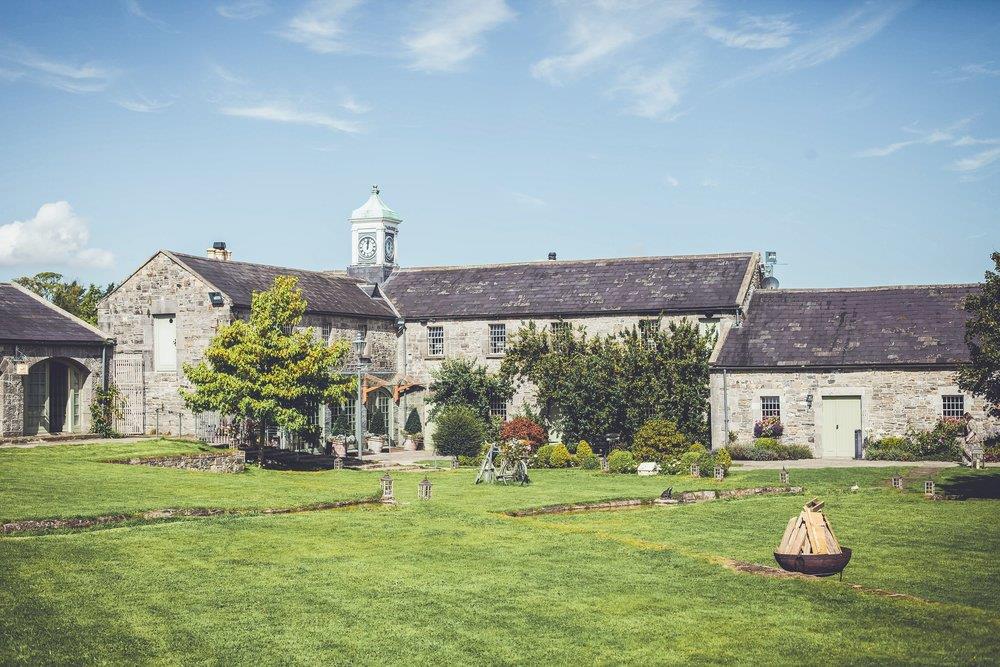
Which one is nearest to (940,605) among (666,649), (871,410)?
(666,649)

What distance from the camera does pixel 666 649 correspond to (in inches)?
518

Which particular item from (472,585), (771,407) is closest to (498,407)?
(771,407)

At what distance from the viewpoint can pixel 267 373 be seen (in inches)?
1326

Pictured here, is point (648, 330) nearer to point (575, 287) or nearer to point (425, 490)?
point (575, 287)

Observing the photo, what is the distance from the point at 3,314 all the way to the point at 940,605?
32.0m

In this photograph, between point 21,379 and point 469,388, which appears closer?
point 21,379

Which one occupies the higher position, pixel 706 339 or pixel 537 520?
pixel 706 339

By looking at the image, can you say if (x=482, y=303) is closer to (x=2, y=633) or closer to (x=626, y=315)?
(x=626, y=315)

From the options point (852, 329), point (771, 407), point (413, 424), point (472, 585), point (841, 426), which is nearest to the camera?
point (472, 585)

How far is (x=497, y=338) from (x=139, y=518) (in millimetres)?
25616

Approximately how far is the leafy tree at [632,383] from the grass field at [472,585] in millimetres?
13676

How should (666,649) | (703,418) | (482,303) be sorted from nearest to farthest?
(666,649) → (703,418) → (482,303)

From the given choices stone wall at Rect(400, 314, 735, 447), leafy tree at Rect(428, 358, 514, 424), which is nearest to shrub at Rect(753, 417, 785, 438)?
stone wall at Rect(400, 314, 735, 447)

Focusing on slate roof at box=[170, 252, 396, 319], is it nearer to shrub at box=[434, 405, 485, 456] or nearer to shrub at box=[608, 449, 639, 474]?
shrub at box=[434, 405, 485, 456]
